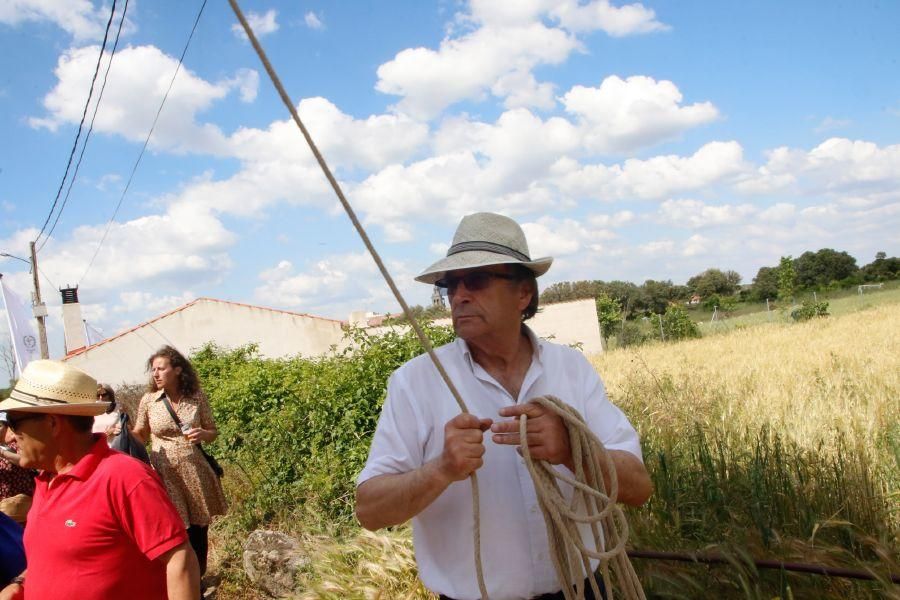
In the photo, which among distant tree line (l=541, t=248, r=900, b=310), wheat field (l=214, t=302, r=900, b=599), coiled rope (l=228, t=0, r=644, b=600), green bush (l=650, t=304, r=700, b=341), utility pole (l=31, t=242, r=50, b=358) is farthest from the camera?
distant tree line (l=541, t=248, r=900, b=310)

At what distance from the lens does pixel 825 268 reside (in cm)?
7075

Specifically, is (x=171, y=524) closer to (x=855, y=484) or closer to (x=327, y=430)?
(x=855, y=484)

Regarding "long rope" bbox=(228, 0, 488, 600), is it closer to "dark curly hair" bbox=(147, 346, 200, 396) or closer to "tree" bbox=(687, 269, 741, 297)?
"dark curly hair" bbox=(147, 346, 200, 396)

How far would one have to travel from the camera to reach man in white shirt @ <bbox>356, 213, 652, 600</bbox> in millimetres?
1653

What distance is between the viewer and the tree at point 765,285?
6438cm

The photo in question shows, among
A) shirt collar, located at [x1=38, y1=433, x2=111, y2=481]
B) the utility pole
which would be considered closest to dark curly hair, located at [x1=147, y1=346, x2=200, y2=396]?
shirt collar, located at [x1=38, y1=433, x2=111, y2=481]

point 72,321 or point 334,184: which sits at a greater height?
point 72,321

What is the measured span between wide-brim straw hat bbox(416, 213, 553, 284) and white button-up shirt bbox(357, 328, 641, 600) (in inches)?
12.0

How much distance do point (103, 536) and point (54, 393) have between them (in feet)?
1.72

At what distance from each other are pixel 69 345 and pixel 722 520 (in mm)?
29752

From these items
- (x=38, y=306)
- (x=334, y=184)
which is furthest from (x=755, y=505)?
(x=38, y=306)

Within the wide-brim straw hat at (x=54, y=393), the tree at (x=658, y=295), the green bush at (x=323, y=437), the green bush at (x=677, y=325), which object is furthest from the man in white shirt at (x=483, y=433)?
the tree at (x=658, y=295)

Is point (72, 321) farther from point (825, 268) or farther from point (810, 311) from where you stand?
point (825, 268)

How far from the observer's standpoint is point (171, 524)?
2.15 metres
